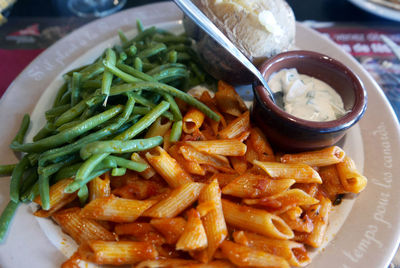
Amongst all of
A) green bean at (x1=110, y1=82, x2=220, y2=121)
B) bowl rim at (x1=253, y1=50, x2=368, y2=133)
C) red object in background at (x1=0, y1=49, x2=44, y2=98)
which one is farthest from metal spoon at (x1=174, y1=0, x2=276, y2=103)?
red object in background at (x1=0, y1=49, x2=44, y2=98)

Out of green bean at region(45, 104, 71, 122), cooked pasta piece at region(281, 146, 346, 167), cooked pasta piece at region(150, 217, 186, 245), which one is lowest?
cooked pasta piece at region(281, 146, 346, 167)

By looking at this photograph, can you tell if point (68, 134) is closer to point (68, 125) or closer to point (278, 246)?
point (68, 125)

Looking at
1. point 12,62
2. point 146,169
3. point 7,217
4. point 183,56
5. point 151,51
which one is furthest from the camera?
point 12,62

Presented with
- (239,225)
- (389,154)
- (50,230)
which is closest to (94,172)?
(50,230)

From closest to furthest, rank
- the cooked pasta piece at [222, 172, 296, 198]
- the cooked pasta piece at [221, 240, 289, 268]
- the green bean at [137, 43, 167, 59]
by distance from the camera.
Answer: the cooked pasta piece at [221, 240, 289, 268], the cooked pasta piece at [222, 172, 296, 198], the green bean at [137, 43, 167, 59]

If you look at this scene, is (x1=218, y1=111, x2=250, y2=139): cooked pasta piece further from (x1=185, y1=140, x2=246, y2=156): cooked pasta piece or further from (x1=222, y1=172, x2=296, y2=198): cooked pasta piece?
(x1=222, y1=172, x2=296, y2=198): cooked pasta piece

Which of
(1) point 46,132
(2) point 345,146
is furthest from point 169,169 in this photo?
(2) point 345,146
